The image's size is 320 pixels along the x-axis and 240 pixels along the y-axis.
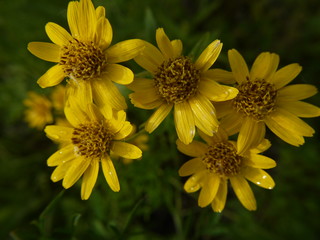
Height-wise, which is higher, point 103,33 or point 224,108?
point 103,33

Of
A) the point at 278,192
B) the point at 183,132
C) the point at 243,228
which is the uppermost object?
the point at 183,132

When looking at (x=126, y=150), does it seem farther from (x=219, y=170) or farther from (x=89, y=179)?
(x=219, y=170)

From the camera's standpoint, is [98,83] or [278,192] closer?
[98,83]

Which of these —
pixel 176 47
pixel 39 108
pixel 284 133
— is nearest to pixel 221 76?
pixel 176 47

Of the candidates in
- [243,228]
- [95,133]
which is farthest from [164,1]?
[243,228]

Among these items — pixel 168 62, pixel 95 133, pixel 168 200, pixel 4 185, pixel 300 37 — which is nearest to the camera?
pixel 168 62

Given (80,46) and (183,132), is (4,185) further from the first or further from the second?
(183,132)

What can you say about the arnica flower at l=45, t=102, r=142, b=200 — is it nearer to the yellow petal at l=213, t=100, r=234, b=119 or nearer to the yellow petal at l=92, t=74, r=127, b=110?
the yellow petal at l=92, t=74, r=127, b=110

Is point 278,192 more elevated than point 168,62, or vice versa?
point 168,62
